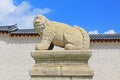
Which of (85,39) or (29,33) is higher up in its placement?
(29,33)

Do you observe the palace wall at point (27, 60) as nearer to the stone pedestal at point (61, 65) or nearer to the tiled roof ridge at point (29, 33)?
the tiled roof ridge at point (29, 33)

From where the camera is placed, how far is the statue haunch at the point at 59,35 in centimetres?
714

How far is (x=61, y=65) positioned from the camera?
6.78 metres

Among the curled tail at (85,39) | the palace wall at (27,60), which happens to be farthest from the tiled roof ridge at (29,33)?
the curled tail at (85,39)

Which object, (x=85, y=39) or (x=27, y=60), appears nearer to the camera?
(x=85, y=39)

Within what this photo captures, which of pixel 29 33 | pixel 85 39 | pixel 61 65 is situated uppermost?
pixel 29 33

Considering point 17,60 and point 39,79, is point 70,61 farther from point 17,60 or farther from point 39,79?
point 17,60

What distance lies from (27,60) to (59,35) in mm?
12798

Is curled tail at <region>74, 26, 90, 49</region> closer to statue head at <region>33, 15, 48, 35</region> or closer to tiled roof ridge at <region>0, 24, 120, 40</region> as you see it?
statue head at <region>33, 15, 48, 35</region>

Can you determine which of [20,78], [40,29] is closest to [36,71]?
[40,29]

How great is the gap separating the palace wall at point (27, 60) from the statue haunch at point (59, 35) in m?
12.2

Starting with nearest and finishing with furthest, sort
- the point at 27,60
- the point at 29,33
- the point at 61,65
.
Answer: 1. the point at 61,65
2. the point at 27,60
3. the point at 29,33

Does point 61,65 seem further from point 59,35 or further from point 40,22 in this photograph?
point 40,22

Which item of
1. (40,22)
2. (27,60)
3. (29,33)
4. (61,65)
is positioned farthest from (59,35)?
(29,33)
